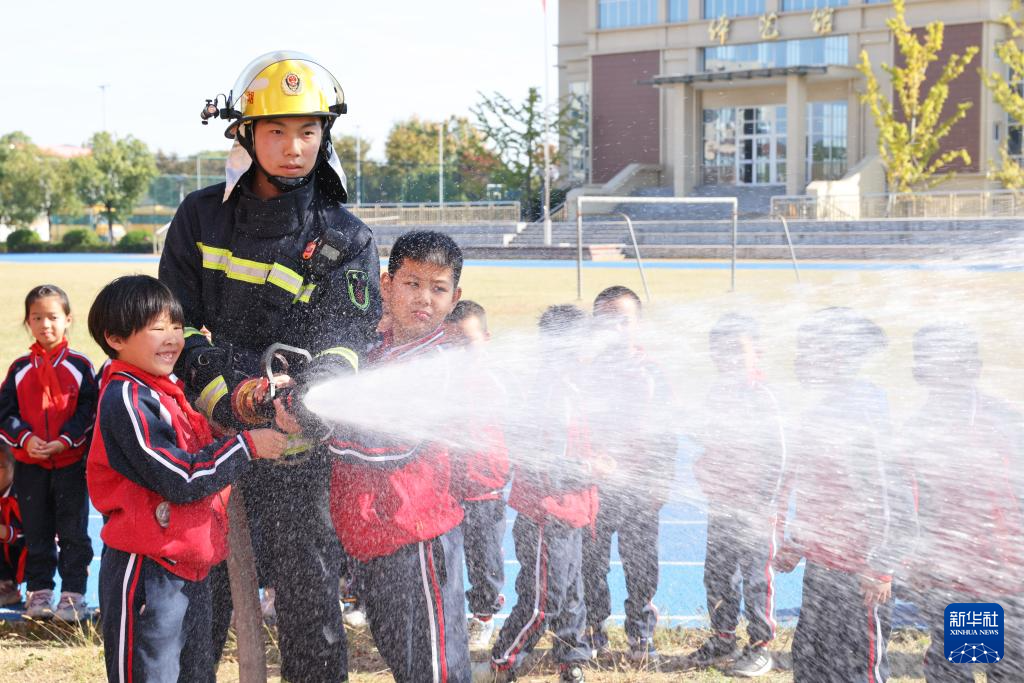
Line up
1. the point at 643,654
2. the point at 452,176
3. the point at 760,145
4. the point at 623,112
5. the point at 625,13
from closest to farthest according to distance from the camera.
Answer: the point at 643,654 → the point at 760,145 → the point at 625,13 → the point at 623,112 → the point at 452,176

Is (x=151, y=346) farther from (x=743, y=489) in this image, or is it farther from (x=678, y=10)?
(x=678, y=10)

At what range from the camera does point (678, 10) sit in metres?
42.2

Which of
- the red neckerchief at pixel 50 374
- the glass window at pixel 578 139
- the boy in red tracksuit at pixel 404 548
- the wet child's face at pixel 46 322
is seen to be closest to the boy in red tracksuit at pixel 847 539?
the boy in red tracksuit at pixel 404 548

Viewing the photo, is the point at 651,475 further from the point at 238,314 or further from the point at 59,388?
the point at 59,388

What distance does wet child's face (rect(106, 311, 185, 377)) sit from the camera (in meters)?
2.99

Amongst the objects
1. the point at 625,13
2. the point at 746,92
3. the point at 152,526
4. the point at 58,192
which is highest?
the point at 625,13

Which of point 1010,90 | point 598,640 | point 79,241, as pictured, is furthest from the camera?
point 79,241

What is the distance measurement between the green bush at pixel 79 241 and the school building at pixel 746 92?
65.1 feet

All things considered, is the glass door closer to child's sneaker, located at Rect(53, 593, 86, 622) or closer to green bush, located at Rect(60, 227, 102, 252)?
green bush, located at Rect(60, 227, 102, 252)

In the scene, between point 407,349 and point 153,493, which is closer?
point 153,493

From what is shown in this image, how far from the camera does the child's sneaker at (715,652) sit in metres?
4.15

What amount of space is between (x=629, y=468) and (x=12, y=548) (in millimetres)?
2949

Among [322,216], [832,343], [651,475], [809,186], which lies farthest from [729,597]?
[809,186]

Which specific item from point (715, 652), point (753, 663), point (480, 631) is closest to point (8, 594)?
point (480, 631)
